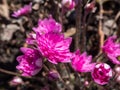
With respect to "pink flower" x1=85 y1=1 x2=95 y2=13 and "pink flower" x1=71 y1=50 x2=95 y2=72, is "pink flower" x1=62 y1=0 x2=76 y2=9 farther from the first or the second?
"pink flower" x1=71 y1=50 x2=95 y2=72

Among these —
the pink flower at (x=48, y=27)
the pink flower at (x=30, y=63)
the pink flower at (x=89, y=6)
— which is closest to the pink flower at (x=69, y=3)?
the pink flower at (x=89, y=6)

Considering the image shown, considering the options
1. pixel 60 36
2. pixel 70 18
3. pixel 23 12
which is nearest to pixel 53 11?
pixel 23 12

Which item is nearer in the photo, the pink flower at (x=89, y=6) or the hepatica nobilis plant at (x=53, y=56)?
the hepatica nobilis plant at (x=53, y=56)

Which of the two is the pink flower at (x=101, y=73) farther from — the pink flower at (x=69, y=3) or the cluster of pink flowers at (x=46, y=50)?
the pink flower at (x=69, y=3)

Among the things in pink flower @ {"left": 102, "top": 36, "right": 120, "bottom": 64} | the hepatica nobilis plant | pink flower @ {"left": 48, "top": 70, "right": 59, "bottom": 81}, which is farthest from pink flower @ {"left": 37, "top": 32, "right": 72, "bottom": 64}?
pink flower @ {"left": 102, "top": 36, "right": 120, "bottom": 64}

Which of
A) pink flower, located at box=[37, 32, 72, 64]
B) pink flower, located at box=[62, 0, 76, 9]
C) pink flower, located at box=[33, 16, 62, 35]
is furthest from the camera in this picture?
pink flower, located at box=[62, 0, 76, 9]
